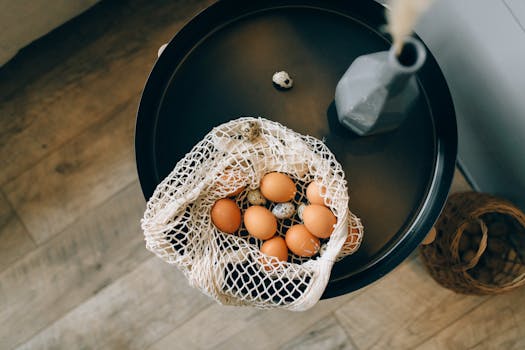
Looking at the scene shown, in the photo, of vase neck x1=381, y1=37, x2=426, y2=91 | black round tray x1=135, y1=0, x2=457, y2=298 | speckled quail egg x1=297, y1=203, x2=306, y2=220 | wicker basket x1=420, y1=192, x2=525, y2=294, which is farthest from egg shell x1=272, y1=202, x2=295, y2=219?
wicker basket x1=420, y1=192, x2=525, y2=294

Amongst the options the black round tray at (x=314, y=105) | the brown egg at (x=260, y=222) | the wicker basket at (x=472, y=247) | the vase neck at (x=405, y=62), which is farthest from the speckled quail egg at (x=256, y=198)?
the wicker basket at (x=472, y=247)

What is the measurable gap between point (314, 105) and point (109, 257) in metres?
0.70

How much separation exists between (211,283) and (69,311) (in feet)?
2.25

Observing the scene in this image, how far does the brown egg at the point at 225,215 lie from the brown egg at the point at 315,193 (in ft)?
0.39

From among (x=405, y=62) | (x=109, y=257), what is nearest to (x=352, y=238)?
(x=405, y=62)

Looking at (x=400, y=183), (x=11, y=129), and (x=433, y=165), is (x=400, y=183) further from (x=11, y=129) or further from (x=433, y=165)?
(x=11, y=129)

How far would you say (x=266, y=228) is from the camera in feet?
2.13

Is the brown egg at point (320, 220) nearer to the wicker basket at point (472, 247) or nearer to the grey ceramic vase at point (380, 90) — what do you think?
the grey ceramic vase at point (380, 90)

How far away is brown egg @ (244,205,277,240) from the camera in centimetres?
65

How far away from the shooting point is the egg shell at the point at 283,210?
0.67 m

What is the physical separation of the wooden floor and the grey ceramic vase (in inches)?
22.2

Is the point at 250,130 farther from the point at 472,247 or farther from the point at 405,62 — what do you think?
the point at 472,247

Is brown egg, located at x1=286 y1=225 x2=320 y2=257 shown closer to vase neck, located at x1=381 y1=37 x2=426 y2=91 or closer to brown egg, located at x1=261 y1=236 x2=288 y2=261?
brown egg, located at x1=261 y1=236 x2=288 y2=261

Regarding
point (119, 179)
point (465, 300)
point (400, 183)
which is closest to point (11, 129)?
point (119, 179)
